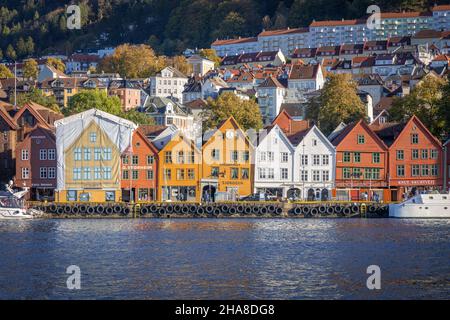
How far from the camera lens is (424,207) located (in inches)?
3506

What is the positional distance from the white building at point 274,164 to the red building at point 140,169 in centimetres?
950

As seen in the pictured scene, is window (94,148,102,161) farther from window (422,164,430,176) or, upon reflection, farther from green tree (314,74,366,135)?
green tree (314,74,366,135)

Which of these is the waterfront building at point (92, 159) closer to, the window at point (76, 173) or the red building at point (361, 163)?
the window at point (76, 173)

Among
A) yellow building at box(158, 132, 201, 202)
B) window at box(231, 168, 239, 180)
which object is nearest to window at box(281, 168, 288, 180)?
window at box(231, 168, 239, 180)

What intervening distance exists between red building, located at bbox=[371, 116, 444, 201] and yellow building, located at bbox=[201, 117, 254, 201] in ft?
44.2

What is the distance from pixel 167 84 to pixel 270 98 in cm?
3001

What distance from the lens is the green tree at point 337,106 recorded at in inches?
4727

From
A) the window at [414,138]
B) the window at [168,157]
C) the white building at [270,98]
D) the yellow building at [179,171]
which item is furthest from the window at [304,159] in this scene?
the white building at [270,98]

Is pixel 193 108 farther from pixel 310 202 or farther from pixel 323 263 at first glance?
pixel 323 263

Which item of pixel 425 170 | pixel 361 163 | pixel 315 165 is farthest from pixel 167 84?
pixel 425 170

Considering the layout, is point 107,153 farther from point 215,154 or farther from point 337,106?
point 337,106

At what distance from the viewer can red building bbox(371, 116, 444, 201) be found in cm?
10012
